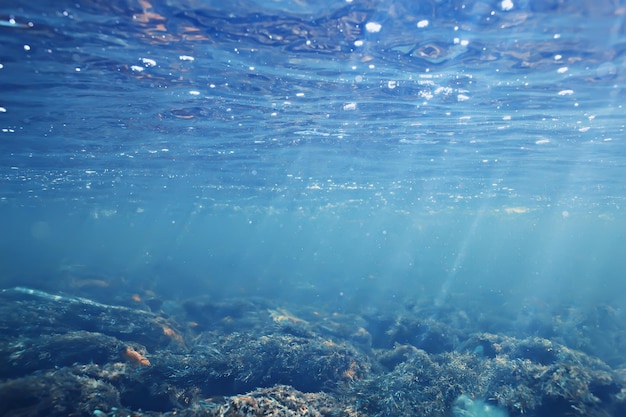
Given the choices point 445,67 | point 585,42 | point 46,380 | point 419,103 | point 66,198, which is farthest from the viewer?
point 66,198

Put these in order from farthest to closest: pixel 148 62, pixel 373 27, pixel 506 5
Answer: pixel 148 62 → pixel 373 27 → pixel 506 5

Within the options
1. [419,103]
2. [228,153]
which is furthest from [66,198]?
[419,103]

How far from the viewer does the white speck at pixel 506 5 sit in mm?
8527

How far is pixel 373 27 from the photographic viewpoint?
31.3ft

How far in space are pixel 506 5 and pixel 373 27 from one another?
2976mm

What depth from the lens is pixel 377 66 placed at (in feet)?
38.4

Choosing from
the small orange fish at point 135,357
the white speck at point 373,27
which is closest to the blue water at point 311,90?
the white speck at point 373,27

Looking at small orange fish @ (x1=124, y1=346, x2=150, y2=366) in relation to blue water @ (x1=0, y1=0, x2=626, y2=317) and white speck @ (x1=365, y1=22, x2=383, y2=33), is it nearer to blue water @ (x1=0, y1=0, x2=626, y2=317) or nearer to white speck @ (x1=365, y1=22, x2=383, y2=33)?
blue water @ (x1=0, y1=0, x2=626, y2=317)

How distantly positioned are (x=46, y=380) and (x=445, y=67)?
13161mm

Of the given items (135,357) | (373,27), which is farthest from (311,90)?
(135,357)

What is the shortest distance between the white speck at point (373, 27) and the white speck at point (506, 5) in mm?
2701

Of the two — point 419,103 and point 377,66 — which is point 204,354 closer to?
point 377,66

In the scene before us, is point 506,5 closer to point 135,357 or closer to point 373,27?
point 373,27

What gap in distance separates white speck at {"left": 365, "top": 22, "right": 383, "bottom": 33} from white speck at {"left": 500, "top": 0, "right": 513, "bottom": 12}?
270 cm
